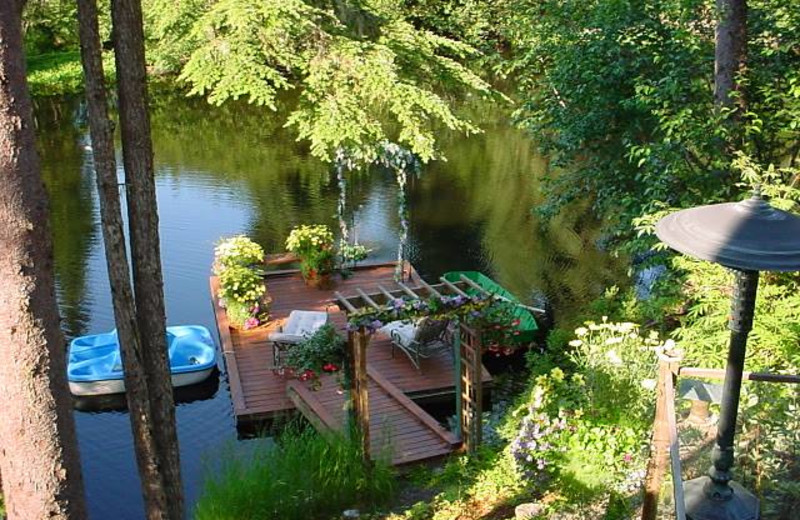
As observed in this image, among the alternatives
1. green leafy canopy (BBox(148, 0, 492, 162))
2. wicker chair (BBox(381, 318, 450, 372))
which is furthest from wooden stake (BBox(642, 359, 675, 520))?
wicker chair (BBox(381, 318, 450, 372))

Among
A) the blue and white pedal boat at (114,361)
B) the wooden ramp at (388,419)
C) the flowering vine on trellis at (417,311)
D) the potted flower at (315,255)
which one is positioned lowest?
the wooden ramp at (388,419)

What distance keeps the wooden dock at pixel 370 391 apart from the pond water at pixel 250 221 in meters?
0.54

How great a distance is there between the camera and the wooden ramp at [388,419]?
8.81 m

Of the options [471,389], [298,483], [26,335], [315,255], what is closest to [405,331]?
[471,389]

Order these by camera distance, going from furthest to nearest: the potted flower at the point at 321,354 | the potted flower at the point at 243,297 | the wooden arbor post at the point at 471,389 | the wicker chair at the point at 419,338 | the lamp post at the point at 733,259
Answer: the potted flower at the point at 243,297, the wicker chair at the point at 419,338, the wooden arbor post at the point at 471,389, the potted flower at the point at 321,354, the lamp post at the point at 733,259

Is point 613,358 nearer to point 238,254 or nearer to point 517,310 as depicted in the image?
point 517,310

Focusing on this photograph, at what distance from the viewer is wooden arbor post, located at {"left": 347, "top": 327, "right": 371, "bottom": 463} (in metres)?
8.02

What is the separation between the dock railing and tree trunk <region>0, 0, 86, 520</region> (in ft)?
10.8

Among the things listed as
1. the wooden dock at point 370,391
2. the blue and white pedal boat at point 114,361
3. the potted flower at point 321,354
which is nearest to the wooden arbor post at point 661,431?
the wooden dock at point 370,391

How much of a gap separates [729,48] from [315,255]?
7.66m

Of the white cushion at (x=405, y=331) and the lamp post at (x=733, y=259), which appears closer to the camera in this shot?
the lamp post at (x=733, y=259)

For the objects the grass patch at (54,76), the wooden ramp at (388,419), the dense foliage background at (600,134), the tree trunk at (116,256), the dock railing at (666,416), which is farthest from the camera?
the grass patch at (54,76)

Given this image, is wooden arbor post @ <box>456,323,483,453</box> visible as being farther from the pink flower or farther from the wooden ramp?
the pink flower

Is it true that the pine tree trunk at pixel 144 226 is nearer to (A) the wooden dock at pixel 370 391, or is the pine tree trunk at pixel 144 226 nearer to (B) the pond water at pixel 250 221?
(A) the wooden dock at pixel 370 391
